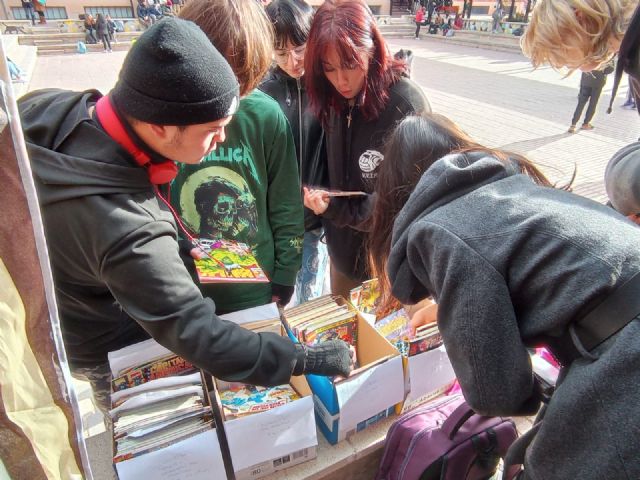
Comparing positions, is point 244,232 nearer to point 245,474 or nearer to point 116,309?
point 116,309

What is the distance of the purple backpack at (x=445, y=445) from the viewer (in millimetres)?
1259

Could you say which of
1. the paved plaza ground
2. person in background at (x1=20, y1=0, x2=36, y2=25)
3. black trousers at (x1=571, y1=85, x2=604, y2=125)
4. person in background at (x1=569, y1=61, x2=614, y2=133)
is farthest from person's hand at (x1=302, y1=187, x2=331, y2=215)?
person in background at (x1=20, y1=0, x2=36, y2=25)

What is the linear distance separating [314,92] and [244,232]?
81 cm

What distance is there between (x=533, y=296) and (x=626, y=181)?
0.96 metres

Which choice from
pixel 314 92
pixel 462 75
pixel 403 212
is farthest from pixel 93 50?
pixel 403 212

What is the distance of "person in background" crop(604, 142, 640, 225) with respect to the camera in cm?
150

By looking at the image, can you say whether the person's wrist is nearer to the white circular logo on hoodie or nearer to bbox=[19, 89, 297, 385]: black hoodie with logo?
bbox=[19, 89, 297, 385]: black hoodie with logo

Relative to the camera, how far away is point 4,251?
0.58 metres

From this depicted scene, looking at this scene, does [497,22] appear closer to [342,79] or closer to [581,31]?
[581,31]

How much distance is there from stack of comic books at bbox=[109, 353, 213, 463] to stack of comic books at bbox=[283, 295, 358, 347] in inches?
14.1

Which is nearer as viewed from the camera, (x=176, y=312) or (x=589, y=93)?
(x=176, y=312)

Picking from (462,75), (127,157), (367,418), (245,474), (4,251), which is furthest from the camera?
(462,75)

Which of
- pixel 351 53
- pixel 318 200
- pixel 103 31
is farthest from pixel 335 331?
pixel 103 31

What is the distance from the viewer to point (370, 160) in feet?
6.44
